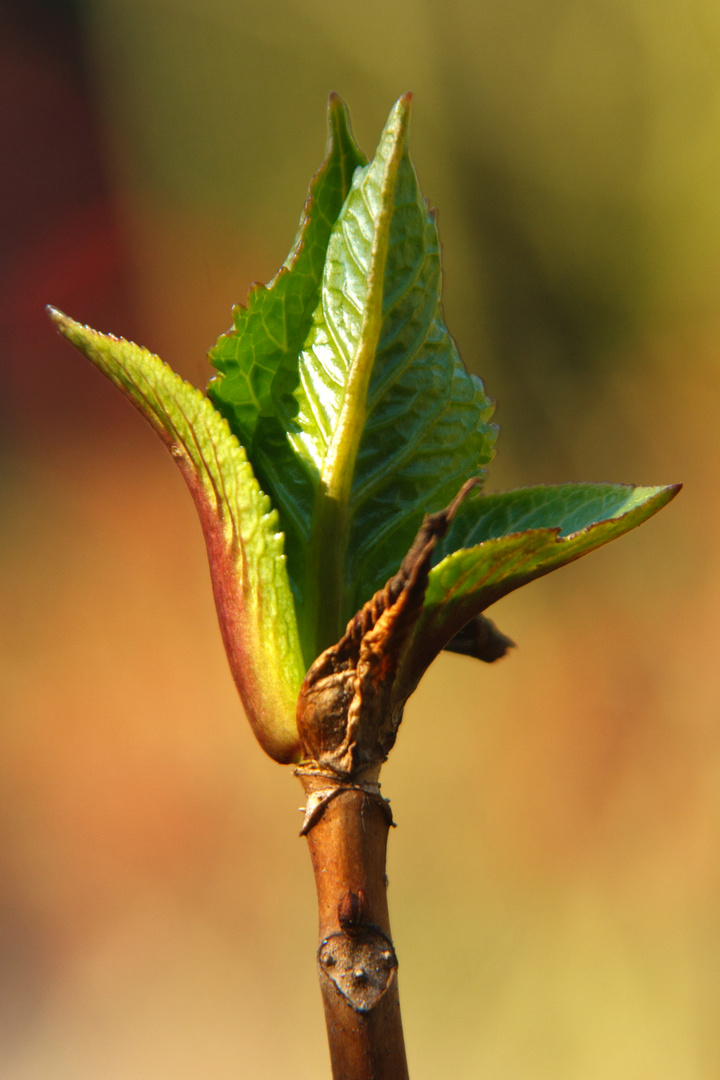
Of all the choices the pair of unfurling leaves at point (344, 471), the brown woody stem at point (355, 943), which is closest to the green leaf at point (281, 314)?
the pair of unfurling leaves at point (344, 471)

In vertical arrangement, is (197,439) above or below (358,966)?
above

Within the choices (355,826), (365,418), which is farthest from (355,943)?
(365,418)

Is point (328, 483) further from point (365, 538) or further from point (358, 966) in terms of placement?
point (358, 966)

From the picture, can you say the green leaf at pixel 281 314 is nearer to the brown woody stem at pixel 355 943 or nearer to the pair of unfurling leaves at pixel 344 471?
the pair of unfurling leaves at pixel 344 471

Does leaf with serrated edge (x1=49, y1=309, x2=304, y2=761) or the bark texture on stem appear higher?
leaf with serrated edge (x1=49, y1=309, x2=304, y2=761)

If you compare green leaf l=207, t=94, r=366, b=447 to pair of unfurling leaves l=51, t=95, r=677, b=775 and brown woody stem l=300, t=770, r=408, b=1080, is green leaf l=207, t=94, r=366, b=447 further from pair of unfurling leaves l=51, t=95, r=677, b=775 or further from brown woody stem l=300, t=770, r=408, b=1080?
brown woody stem l=300, t=770, r=408, b=1080

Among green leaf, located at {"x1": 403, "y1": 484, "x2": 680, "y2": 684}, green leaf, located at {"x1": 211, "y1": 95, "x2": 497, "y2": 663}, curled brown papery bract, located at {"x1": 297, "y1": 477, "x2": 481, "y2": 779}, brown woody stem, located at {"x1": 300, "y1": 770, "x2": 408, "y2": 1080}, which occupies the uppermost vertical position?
green leaf, located at {"x1": 211, "y1": 95, "x2": 497, "y2": 663}

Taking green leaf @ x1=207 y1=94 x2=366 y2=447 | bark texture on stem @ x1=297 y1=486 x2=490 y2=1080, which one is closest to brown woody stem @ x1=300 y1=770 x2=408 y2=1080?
bark texture on stem @ x1=297 y1=486 x2=490 y2=1080

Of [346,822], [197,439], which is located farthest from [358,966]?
[197,439]
